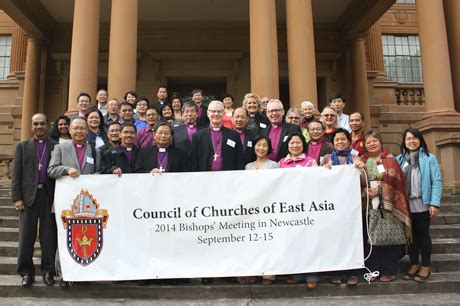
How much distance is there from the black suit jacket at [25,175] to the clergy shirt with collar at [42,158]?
0.06 meters

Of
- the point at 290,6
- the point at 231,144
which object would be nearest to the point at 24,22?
the point at 290,6

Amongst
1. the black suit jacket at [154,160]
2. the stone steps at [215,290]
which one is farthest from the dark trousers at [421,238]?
the black suit jacket at [154,160]

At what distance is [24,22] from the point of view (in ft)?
43.0

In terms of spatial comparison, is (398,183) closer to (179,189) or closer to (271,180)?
(271,180)

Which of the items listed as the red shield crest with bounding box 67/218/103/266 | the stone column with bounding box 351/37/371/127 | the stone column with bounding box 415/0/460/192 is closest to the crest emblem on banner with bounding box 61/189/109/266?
the red shield crest with bounding box 67/218/103/266

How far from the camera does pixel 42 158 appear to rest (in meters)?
4.92

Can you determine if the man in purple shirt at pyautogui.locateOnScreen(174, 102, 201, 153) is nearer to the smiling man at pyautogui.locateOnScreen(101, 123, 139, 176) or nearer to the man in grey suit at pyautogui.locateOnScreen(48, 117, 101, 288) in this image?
the smiling man at pyautogui.locateOnScreen(101, 123, 139, 176)

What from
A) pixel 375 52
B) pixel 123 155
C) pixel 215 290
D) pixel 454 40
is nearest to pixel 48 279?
pixel 123 155

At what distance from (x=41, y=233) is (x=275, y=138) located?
327cm

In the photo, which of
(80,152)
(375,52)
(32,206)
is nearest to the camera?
(32,206)

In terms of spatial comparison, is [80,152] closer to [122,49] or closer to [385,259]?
[385,259]

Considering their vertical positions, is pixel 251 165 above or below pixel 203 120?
below

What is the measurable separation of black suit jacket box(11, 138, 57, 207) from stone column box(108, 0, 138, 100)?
3.69 meters

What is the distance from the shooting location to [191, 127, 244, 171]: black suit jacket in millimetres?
5285
